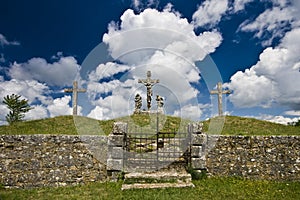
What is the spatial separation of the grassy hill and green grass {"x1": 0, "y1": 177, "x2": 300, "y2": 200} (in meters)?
6.16

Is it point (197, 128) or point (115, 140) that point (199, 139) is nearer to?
point (197, 128)

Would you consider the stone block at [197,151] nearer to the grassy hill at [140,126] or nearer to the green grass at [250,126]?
the grassy hill at [140,126]

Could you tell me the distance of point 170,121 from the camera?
17.9 meters

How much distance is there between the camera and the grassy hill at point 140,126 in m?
15.4

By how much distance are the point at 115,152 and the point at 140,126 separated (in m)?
7.32

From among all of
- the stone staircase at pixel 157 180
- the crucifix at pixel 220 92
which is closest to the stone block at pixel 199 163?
the stone staircase at pixel 157 180

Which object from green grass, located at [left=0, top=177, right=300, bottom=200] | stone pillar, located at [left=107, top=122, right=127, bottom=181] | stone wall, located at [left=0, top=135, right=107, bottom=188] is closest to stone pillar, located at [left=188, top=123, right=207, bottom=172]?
green grass, located at [left=0, top=177, right=300, bottom=200]

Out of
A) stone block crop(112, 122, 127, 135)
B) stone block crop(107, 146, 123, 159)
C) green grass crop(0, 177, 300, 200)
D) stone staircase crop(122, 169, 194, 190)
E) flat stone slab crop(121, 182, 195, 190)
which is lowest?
green grass crop(0, 177, 300, 200)

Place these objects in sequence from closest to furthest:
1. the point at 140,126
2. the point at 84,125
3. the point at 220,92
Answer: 1. the point at 140,126
2. the point at 84,125
3. the point at 220,92

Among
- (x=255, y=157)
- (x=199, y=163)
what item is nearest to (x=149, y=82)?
(x=199, y=163)

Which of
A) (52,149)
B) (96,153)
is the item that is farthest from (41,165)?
(96,153)

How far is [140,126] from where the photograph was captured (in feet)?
54.6

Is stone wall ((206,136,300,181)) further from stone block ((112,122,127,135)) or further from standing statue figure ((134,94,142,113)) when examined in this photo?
standing statue figure ((134,94,142,113))

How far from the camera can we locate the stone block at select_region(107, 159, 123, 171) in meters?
9.29
